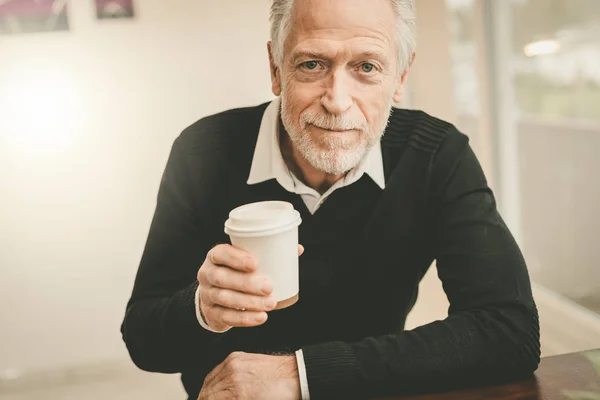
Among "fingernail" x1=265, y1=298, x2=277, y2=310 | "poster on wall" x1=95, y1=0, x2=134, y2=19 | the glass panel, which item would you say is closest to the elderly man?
"fingernail" x1=265, y1=298, x2=277, y2=310

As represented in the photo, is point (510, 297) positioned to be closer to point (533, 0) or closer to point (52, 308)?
point (52, 308)

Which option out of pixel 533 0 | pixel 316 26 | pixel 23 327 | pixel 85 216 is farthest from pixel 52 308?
pixel 533 0

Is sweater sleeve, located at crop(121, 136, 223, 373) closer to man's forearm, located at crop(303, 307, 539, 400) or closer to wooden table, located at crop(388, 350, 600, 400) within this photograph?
man's forearm, located at crop(303, 307, 539, 400)

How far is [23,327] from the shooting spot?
3.75ft

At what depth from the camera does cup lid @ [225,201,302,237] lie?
73 centimetres

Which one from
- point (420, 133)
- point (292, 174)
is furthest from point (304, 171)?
point (420, 133)

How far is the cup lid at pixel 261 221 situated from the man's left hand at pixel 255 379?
8.3 inches

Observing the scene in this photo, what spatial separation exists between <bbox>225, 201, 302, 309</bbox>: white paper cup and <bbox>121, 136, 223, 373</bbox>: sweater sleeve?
0.72 ft

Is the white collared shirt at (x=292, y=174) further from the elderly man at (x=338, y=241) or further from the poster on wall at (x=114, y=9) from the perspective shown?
the poster on wall at (x=114, y=9)

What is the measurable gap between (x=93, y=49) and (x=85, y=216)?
0.35 meters

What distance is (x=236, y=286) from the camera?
763 millimetres

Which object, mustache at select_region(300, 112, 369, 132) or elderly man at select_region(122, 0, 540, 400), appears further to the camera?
mustache at select_region(300, 112, 369, 132)

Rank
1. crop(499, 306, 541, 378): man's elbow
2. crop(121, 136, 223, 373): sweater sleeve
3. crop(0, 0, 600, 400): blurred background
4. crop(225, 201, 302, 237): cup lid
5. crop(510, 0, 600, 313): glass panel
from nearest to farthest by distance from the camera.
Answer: crop(225, 201, 302, 237): cup lid < crop(499, 306, 541, 378): man's elbow < crop(121, 136, 223, 373): sweater sleeve < crop(0, 0, 600, 400): blurred background < crop(510, 0, 600, 313): glass panel

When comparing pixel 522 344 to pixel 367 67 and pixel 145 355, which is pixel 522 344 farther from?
pixel 145 355
